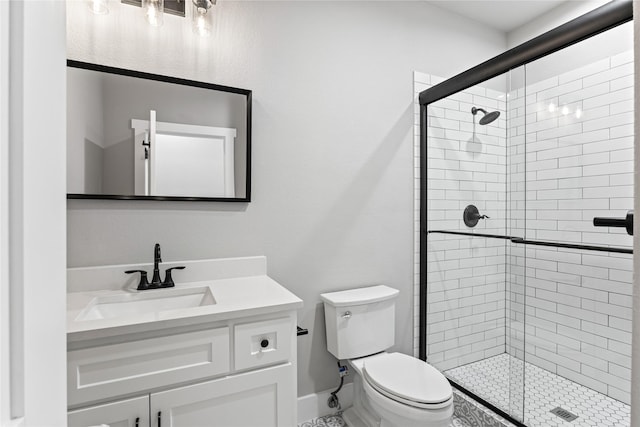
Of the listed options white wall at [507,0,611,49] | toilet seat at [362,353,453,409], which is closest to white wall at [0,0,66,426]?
toilet seat at [362,353,453,409]

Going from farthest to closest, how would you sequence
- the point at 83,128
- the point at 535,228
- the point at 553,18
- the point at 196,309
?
the point at 553,18 < the point at 535,228 < the point at 83,128 < the point at 196,309

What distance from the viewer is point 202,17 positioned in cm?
160

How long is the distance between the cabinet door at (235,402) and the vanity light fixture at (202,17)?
1.58 m

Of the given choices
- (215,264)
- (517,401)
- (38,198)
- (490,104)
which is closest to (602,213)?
(490,104)

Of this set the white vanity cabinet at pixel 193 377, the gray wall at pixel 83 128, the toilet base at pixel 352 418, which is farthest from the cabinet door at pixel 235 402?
the gray wall at pixel 83 128

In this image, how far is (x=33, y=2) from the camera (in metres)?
0.33

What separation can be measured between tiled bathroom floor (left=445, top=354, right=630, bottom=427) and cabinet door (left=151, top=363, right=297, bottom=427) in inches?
50.9

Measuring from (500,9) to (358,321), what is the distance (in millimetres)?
2386

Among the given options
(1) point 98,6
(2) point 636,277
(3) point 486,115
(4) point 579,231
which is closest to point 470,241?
(4) point 579,231

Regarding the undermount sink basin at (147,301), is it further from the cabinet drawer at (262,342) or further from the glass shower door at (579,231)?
the glass shower door at (579,231)

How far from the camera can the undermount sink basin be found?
1.34m

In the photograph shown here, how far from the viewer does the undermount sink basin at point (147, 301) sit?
1.34 metres

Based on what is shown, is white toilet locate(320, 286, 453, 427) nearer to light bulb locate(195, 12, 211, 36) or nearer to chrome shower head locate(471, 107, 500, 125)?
chrome shower head locate(471, 107, 500, 125)

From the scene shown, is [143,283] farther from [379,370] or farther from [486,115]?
[486,115]
